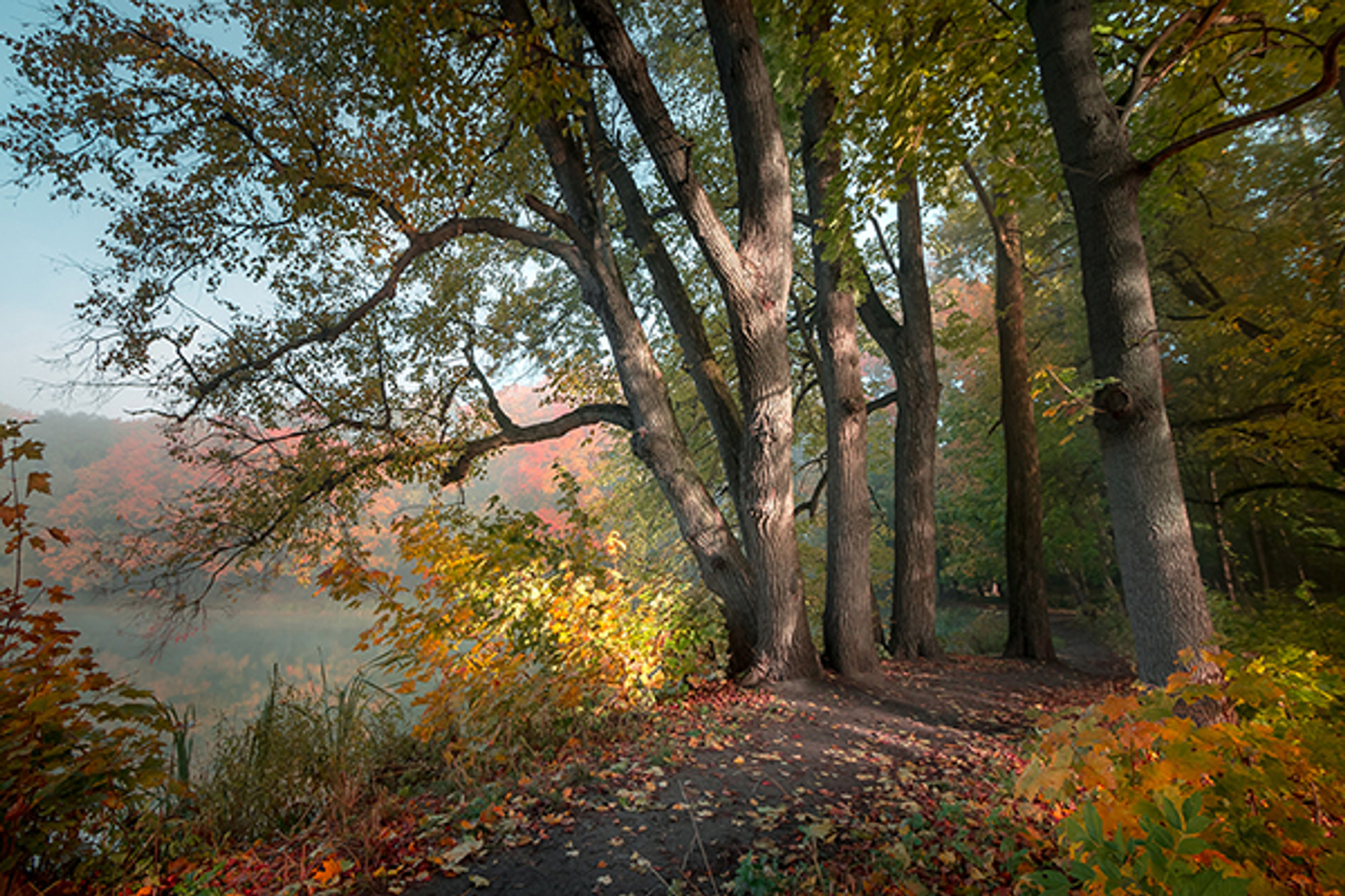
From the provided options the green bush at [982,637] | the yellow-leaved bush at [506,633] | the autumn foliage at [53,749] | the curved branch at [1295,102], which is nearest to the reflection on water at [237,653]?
the yellow-leaved bush at [506,633]

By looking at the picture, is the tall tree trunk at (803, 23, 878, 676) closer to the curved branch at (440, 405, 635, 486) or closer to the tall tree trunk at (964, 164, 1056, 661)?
the curved branch at (440, 405, 635, 486)

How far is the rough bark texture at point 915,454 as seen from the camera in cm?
708

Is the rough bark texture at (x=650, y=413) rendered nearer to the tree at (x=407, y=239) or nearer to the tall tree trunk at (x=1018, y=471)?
the tree at (x=407, y=239)

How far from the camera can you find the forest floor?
221cm

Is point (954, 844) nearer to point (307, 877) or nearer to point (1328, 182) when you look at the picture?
point (307, 877)

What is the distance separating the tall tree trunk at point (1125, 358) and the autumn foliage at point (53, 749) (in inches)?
185

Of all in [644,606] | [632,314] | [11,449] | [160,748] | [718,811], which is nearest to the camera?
[160,748]

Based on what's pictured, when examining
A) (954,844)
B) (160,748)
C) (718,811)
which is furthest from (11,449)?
(954,844)

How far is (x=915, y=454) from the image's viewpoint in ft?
23.6

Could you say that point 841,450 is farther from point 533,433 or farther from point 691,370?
point 533,433

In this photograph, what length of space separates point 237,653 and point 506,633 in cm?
2102

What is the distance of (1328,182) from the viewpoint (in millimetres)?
7523

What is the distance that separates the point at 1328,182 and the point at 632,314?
373 inches

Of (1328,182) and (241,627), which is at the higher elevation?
(1328,182)
